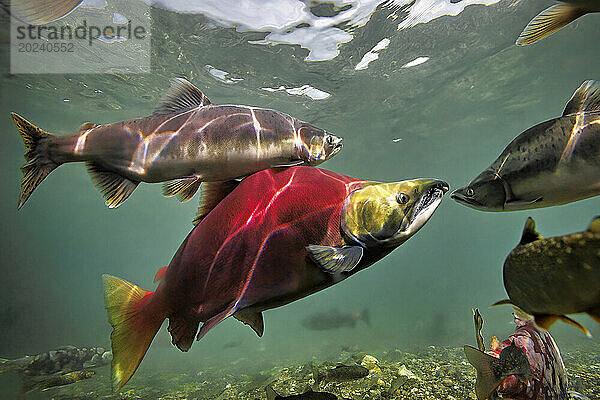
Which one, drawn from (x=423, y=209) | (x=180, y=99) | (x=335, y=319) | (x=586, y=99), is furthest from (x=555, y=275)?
(x=335, y=319)

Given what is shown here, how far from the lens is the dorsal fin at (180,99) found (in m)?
1.86

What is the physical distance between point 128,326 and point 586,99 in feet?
8.20

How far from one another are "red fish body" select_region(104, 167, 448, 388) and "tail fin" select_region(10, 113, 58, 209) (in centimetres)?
71

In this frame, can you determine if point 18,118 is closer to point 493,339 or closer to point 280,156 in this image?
point 280,156

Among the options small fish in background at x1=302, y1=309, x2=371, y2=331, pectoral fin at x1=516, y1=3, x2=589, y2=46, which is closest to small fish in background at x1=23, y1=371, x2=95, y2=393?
small fish in background at x1=302, y1=309, x2=371, y2=331

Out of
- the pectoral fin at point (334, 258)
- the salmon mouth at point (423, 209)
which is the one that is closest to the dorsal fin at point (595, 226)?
the salmon mouth at point (423, 209)

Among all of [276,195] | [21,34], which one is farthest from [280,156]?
[21,34]

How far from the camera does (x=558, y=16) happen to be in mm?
1599

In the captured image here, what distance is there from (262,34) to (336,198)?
14153 millimetres

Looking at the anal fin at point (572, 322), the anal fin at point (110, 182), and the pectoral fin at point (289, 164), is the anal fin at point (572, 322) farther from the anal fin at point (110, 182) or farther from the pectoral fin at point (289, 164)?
the anal fin at point (110, 182)

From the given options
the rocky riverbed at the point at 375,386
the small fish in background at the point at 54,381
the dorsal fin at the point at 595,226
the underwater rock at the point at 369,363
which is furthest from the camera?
the small fish in background at the point at 54,381

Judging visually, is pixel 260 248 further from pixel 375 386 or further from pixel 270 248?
pixel 375 386

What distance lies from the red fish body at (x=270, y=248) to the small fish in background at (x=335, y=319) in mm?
18276

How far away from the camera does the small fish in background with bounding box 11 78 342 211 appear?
1.58m
